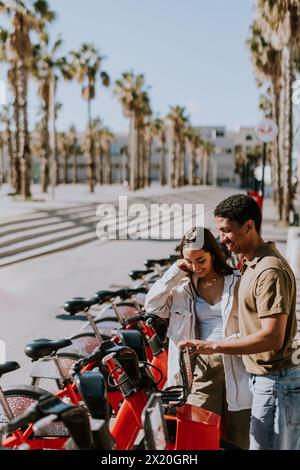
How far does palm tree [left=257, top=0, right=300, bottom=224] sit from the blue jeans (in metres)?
18.9

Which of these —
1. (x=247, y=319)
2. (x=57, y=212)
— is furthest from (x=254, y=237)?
(x=57, y=212)

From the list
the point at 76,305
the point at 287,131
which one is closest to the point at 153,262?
the point at 76,305

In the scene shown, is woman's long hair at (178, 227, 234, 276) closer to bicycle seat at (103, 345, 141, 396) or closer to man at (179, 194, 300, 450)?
man at (179, 194, 300, 450)

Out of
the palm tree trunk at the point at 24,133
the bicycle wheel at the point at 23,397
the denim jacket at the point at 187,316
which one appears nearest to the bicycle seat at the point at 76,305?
the bicycle wheel at the point at 23,397

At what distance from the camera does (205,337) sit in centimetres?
332

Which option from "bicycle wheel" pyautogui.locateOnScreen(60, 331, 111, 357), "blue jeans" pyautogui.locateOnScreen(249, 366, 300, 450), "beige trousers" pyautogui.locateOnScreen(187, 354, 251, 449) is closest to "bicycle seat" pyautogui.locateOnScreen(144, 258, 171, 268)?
"bicycle wheel" pyautogui.locateOnScreen(60, 331, 111, 357)

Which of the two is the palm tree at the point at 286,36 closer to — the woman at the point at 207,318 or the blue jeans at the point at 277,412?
the woman at the point at 207,318

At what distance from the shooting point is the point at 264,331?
2.53m

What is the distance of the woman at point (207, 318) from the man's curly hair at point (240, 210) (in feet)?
1.88

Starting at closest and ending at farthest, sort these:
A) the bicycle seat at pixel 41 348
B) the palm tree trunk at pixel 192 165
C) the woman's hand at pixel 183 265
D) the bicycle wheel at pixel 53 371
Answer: the woman's hand at pixel 183 265, the bicycle seat at pixel 41 348, the bicycle wheel at pixel 53 371, the palm tree trunk at pixel 192 165

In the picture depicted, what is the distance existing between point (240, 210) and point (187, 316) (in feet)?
2.81

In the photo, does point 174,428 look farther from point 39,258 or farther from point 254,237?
point 39,258

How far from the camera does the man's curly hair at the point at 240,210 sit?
2730 mm

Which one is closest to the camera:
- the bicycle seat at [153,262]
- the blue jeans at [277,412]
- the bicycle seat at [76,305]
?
the blue jeans at [277,412]
